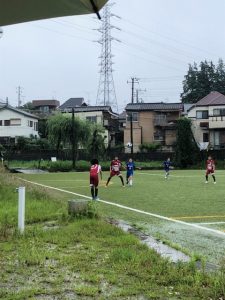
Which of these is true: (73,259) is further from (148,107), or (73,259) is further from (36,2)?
(148,107)

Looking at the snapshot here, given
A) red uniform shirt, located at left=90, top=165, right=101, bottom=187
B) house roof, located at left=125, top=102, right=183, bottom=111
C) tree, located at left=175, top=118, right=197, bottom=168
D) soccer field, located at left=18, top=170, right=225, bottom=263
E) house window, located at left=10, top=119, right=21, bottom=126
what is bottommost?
soccer field, located at left=18, top=170, right=225, bottom=263

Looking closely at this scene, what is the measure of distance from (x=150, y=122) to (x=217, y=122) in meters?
10.1

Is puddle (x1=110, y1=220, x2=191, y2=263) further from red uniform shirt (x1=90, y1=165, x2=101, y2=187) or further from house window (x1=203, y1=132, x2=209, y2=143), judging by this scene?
house window (x1=203, y1=132, x2=209, y2=143)

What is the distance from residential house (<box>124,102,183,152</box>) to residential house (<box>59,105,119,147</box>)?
426 centimetres

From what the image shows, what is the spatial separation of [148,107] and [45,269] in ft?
220

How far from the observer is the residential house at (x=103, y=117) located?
249 feet

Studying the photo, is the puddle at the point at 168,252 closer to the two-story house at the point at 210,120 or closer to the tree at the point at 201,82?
the two-story house at the point at 210,120

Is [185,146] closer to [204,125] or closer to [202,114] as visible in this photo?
[204,125]

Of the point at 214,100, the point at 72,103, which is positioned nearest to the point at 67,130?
the point at 214,100

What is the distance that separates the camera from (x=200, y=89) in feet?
324

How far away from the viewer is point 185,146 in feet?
190

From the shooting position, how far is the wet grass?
543 centimetres

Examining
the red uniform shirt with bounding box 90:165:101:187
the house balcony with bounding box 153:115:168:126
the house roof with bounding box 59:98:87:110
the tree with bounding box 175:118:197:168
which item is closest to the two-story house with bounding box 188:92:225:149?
the house balcony with bounding box 153:115:168:126

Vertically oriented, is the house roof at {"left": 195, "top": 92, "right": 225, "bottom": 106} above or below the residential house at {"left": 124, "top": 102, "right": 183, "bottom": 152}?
above
